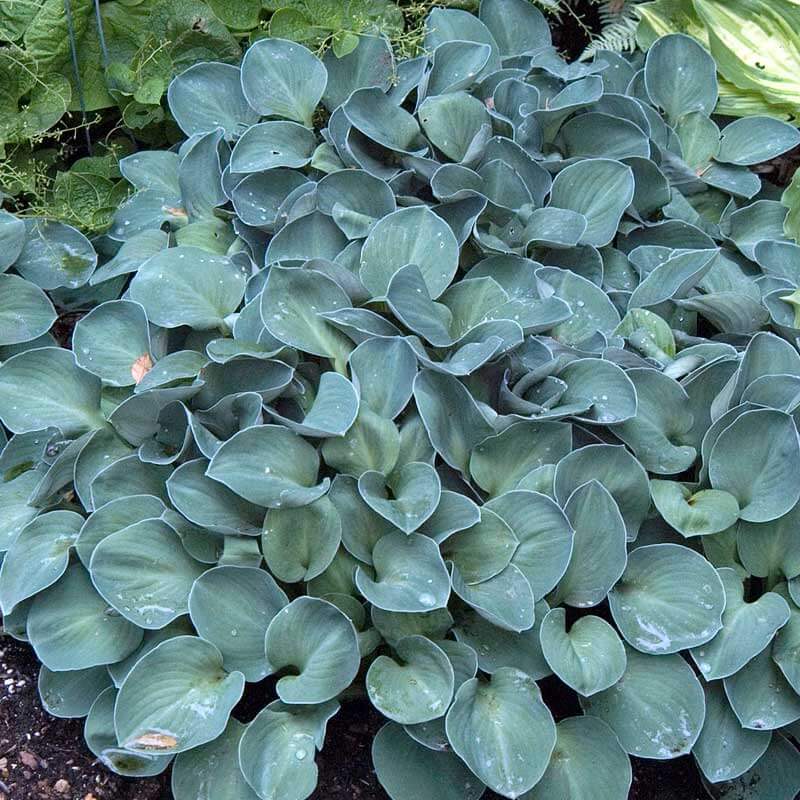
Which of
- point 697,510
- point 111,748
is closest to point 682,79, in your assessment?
point 697,510

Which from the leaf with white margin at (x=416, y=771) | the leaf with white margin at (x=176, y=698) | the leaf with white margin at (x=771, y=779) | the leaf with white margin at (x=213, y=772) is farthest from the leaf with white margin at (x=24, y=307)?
the leaf with white margin at (x=771, y=779)

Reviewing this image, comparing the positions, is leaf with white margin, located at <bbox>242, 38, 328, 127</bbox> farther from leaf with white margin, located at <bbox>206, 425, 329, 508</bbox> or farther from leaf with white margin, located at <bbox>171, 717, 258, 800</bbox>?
leaf with white margin, located at <bbox>171, 717, 258, 800</bbox>

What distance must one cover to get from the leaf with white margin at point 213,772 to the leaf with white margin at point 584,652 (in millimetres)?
483

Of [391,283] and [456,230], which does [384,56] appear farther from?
[391,283]

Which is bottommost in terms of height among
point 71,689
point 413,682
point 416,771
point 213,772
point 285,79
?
point 71,689

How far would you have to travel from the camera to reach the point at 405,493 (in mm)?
1612

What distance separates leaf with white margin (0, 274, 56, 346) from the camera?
197 centimetres

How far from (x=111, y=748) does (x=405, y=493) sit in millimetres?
574

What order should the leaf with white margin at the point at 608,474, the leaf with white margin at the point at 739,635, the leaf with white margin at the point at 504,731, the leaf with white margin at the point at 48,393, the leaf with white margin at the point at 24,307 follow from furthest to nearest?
the leaf with white margin at the point at 24,307, the leaf with white margin at the point at 48,393, the leaf with white margin at the point at 608,474, the leaf with white margin at the point at 739,635, the leaf with white margin at the point at 504,731

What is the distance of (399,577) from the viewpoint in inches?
60.3

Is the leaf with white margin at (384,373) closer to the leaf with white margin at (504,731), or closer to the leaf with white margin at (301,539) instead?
the leaf with white margin at (301,539)

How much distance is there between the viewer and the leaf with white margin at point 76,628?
156cm

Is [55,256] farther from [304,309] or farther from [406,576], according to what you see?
[406,576]

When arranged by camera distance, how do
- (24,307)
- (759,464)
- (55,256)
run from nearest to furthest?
1. (759,464)
2. (24,307)
3. (55,256)
